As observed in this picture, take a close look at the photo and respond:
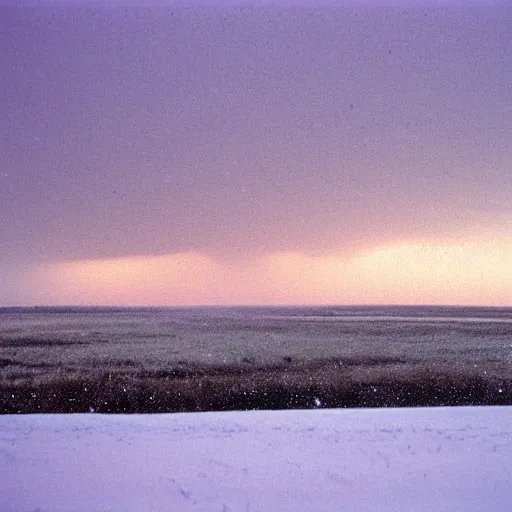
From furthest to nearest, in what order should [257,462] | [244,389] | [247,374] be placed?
1. [247,374]
2. [244,389]
3. [257,462]

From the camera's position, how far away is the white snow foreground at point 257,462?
766cm

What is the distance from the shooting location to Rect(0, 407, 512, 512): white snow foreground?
7.66 meters

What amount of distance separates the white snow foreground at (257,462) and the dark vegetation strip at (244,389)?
5.64m

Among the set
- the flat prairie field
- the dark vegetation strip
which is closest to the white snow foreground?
the dark vegetation strip

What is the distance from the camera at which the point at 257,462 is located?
29.7ft

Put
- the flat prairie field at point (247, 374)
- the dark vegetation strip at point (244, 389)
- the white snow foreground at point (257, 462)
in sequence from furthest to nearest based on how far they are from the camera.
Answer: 1. the flat prairie field at point (247, 374)
2. the dark vegetation strip at point (244, 389)
3. the white snow foreground at point (257, 462)

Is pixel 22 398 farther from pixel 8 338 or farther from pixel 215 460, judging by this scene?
pixel 8 338

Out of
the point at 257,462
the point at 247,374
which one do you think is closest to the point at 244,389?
the point at 247,374

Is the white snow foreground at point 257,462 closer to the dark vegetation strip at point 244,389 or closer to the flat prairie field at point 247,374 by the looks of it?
the dark vegetation strip at point 244,389

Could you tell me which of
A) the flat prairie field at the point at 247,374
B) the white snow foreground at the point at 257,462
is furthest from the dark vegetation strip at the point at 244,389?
the white snow foreground at the point at 257,462

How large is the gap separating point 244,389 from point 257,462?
1018 cm

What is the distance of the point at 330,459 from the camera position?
9188 mm

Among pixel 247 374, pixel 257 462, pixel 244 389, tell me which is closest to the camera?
pixel 257 462

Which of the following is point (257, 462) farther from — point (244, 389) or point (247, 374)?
point (247, 374)
